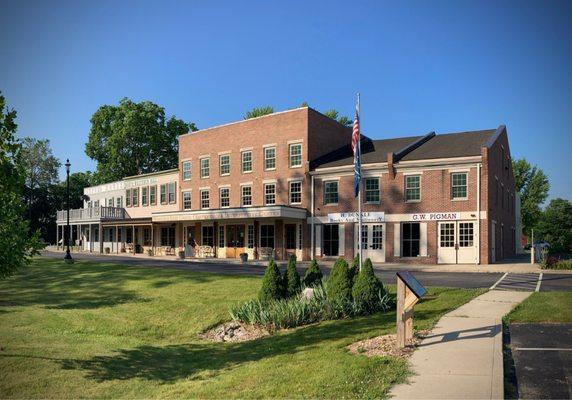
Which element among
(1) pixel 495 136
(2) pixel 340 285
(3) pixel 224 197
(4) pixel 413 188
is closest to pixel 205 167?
(3) pixel 224 197

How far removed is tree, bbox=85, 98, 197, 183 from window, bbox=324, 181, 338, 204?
3564cm

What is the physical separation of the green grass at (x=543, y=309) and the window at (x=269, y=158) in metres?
25.8

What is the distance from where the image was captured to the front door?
38.5 metres

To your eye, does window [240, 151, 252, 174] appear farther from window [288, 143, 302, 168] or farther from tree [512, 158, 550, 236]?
tree [512, 158, 550, 236]

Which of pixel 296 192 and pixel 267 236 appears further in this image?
pixel 267 236

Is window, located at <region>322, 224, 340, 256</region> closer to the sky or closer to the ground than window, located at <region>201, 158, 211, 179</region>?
→ closer to the ground

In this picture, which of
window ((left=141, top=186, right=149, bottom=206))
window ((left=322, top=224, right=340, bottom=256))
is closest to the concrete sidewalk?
window ((left=322, top=224, right=340, bottom=256))

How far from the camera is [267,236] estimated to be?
121ft

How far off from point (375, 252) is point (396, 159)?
6340 millimetres

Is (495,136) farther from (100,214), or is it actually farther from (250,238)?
(100,214)

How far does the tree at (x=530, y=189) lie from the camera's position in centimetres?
7262

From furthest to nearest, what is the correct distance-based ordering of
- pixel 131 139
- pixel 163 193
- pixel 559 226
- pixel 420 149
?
pixel 131 139, pixel 559 226, pixel 163 193, pixel 420 149

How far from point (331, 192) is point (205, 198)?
1386 cm

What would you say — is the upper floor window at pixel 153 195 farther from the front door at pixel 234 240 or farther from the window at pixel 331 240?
the window at pixel 331 240
